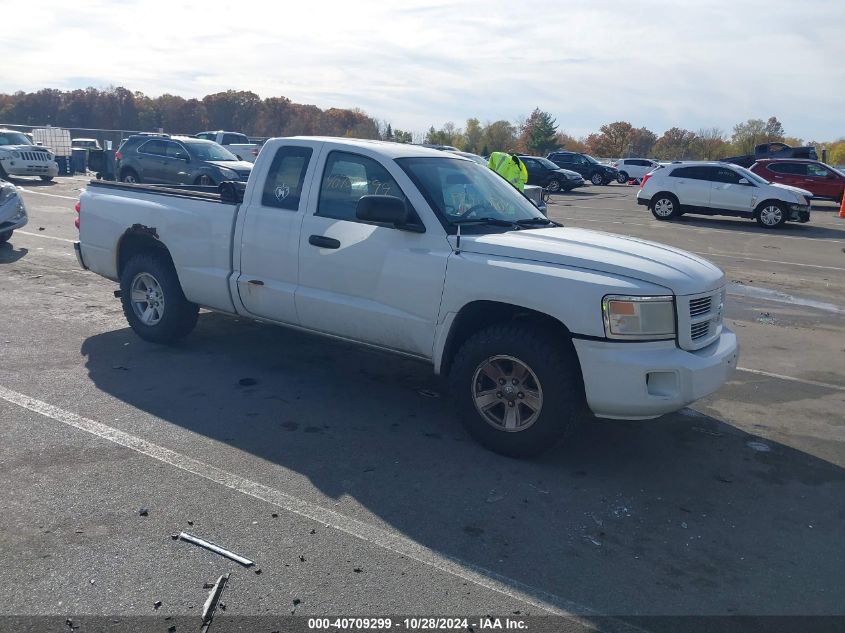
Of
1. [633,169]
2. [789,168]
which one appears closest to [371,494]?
[789,168]

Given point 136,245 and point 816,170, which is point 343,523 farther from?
point 816,170

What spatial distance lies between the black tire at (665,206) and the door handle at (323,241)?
18.3m

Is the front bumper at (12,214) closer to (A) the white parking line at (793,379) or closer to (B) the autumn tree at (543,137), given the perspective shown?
(A) the white parking line at (793,379)

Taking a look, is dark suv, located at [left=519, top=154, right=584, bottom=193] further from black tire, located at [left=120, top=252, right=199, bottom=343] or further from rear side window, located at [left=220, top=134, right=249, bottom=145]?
black tire, located at [left=120, top=252, right=199, bottom=343]

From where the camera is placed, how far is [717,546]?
413 centimetres

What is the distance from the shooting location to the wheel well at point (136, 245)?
7.20 metres

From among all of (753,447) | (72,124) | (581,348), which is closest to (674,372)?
(581,348)

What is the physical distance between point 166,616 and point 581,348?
2715 millimetres

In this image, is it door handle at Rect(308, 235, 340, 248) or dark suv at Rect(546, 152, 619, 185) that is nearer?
door handle at Rect(308, 235, 340, 248)

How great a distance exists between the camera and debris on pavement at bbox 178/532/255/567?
3758 mm

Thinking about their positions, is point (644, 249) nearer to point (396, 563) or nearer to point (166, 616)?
point (396, 563)

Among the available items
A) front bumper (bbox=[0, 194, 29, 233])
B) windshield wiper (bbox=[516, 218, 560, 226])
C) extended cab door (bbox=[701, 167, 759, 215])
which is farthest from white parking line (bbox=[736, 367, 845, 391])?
extended cab door (bbox=[701, 167, 759, 215])

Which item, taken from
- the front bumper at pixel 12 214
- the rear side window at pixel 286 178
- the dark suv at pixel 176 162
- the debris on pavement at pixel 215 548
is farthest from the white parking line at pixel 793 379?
the dark suv at pixel 176 162

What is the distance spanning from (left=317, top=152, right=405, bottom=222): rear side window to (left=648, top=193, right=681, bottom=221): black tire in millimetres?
18028
